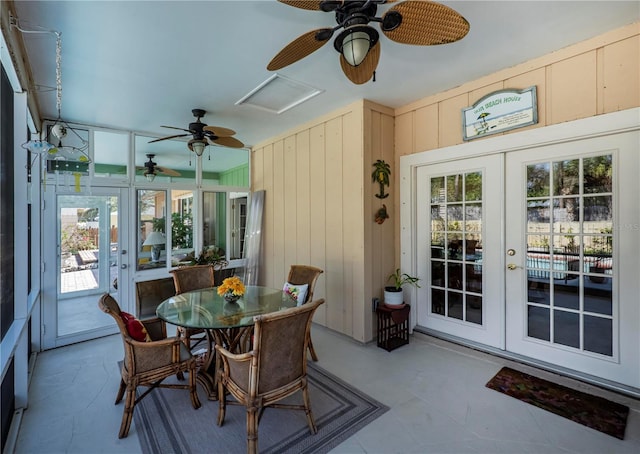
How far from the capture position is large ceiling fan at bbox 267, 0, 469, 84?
141cm

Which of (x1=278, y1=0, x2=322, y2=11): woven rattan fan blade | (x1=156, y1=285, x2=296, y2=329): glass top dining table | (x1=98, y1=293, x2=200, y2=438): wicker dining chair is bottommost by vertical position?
(x1=98, y1=293, x2=200, y2=438): wicker dining chair

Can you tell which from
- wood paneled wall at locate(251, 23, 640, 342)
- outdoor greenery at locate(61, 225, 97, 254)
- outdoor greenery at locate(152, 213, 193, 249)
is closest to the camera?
wood paneled wall at locate(251, 23, 640, 342)

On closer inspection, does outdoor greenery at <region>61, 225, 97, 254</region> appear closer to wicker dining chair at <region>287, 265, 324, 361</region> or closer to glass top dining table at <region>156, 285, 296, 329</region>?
glass top dining table at <region>156, 285, 296, 329</region>

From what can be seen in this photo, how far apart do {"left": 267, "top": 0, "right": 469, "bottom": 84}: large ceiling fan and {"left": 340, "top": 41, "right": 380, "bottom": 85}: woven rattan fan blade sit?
0.03 metres

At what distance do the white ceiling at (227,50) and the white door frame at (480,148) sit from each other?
2.15 ft

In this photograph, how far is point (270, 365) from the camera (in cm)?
185

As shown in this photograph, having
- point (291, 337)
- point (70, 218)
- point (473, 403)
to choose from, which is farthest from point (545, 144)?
point (70, 218)

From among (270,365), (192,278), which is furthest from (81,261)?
(270,365)

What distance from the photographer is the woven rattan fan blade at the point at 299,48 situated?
62.7 inches

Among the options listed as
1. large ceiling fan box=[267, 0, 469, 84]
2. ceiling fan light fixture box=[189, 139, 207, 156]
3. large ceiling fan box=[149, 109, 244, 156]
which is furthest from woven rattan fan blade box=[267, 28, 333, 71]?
ceiling fan light fixture box=[189, 139, 207, 156]

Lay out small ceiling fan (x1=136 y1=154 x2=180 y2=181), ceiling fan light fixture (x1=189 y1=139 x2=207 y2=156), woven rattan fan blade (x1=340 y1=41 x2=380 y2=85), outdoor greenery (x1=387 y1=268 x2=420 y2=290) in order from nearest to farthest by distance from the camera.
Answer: woven rattan fan blade (x1=340 y1=41 x2=380 y2=85)
ceiling fan light fixture (x1=189 y1=139 x2=207 y2=156)
outdoor greenery (x1=387 y1=268 x2=420 y2=290)
small ceiling fan (x1=136 y1=154 x2=180 y2=181)

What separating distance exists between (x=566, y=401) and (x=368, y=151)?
2.86 metres

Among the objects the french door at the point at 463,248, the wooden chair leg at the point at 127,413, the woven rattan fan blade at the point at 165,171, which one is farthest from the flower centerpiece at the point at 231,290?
the woven rattan fan blade at the point at 165,171

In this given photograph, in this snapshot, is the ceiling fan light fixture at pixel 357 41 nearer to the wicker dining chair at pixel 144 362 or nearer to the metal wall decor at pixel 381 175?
the metal wall decor at pixel 381 175
